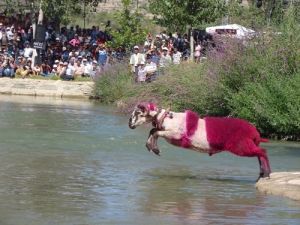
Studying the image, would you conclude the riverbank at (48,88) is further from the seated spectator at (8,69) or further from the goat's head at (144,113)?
the goat's head at (144,113)

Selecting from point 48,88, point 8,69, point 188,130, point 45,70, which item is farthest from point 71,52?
point 188,130

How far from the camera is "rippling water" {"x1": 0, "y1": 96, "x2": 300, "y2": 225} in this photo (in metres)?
11.8

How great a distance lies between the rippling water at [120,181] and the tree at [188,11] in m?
17.8

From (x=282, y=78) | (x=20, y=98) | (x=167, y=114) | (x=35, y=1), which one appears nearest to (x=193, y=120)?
(x=167, y=114)

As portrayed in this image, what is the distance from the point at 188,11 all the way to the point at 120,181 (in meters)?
26.9

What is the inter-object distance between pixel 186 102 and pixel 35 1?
88.5 feet

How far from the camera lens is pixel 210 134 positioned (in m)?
14.8

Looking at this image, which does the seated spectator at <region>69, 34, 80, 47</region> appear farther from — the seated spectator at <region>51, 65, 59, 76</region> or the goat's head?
the goat's head

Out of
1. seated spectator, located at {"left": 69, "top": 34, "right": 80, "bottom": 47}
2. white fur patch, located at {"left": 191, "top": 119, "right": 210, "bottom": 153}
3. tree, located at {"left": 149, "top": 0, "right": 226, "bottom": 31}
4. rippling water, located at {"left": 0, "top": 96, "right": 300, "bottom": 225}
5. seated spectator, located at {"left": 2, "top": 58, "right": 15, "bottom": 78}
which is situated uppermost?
tree, located at {"left": 149, "top": 0, "right": 226, "bottom": 31}

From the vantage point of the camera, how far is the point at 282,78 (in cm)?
2314

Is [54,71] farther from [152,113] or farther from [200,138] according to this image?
[200,138]

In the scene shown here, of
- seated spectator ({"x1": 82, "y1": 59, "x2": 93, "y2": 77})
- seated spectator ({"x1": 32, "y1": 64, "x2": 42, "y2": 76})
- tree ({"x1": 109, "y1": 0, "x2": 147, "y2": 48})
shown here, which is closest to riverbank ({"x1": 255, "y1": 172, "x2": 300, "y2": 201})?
A: seated spectator ({"x1": 82, "y1": 59, "x2": 93, "y2": 77})

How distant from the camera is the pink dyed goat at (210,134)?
579 inches

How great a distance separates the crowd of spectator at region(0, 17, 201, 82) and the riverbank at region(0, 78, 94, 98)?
0.79 meters
